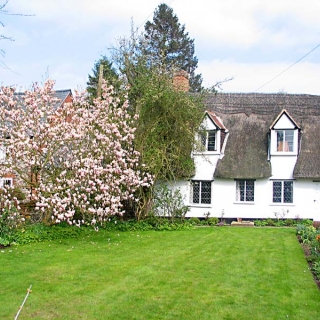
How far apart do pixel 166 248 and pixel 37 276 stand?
5.20 meters

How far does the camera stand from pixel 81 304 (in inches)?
316

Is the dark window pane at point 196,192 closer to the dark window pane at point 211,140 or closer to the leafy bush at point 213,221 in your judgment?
the leafy bush at point 213,221

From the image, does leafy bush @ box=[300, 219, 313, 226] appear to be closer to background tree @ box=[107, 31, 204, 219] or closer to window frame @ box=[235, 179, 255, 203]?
window frame @ box=[235, 179, 255, 203]

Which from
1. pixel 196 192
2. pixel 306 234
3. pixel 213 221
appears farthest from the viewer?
pixel 196 192

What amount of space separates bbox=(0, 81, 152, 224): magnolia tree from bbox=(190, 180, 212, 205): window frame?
695 cm

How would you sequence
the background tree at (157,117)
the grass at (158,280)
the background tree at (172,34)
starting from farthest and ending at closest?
the background tree at (172,34), the background tree at (157,117), the grass at (158,280)

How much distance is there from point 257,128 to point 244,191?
12.1ft

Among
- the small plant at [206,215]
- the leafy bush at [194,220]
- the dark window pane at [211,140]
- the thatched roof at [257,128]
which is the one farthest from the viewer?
the dark window pane at [211,140]

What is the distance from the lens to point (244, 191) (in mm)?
23031

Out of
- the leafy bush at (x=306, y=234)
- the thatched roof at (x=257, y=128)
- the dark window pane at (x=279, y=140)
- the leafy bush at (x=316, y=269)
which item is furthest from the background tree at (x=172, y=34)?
the leafy bush at (x=316, y=269)

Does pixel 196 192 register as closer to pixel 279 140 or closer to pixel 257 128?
pixel 257 128

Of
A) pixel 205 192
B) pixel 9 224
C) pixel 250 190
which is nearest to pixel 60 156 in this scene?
pixel 9 224

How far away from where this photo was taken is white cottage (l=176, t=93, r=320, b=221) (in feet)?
73.0

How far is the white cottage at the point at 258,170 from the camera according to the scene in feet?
73.0
